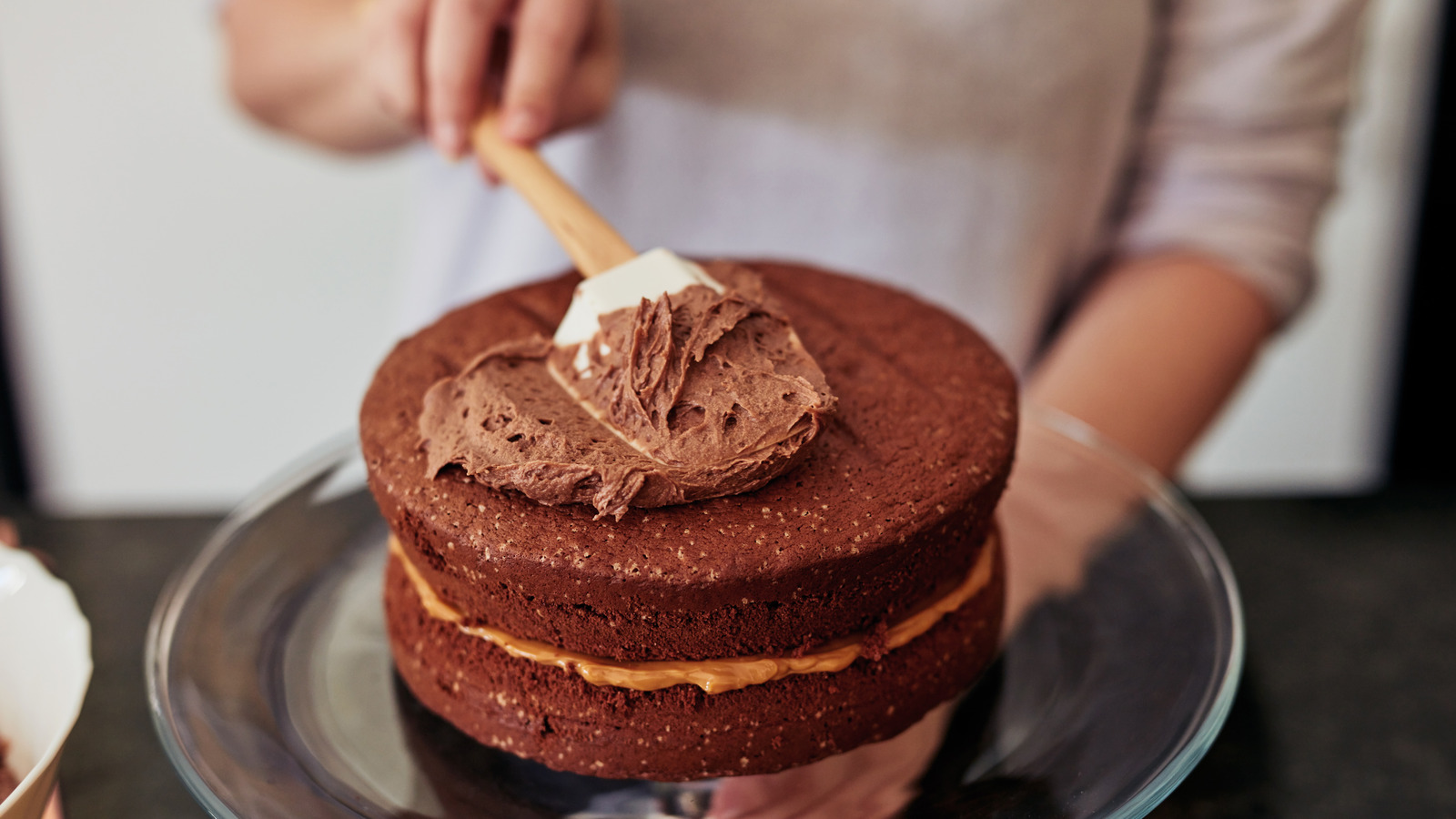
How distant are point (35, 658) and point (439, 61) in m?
0.56

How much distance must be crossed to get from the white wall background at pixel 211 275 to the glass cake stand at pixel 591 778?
5.76ft

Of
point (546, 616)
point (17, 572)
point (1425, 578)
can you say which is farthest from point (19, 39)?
point (1425, 578)

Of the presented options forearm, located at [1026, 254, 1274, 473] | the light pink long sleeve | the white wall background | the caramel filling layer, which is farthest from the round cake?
the white wall background

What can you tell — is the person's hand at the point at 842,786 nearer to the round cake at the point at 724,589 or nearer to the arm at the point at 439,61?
the round cake at the point at 724,589

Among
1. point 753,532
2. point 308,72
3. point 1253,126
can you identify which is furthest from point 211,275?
point 753,532

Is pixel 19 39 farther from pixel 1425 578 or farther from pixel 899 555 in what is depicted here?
pixel 1425 578

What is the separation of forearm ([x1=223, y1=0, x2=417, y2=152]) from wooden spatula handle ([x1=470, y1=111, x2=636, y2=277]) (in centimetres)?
35

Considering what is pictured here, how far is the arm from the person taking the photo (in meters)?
1.00

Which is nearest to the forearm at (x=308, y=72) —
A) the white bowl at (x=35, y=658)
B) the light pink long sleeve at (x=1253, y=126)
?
the white bowl at (x=35, y=658)

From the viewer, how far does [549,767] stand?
0.83m

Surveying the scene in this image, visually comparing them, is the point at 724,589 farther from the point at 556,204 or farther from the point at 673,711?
the point at 556,204

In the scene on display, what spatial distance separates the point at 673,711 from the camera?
0.80m

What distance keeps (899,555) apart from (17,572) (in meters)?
0.61

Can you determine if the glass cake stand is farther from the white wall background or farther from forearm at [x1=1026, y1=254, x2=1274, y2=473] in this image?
the white wall background
